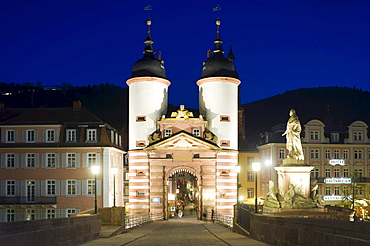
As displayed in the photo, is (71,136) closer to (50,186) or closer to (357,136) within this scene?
(50,186)

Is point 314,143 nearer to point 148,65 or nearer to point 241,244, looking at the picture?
point 148,65

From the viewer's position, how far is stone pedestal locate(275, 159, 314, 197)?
30.7 m

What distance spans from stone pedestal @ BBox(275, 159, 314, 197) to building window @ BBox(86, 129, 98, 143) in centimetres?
2803

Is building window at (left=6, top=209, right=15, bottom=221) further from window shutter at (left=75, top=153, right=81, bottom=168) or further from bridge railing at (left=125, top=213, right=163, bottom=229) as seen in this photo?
bridge railing at (left=125, top=213, right=163, bottom=229)

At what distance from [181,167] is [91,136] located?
9.45m

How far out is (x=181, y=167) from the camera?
177 ft

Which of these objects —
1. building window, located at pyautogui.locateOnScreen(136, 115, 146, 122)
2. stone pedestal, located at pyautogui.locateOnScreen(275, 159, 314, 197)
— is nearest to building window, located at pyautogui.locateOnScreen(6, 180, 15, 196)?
building window, located at pyautogui.locateOnScreen(136, 115, 146, 122)

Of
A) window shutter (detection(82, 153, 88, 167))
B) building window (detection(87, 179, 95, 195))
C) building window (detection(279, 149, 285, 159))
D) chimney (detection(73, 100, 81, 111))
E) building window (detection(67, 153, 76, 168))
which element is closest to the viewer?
building window (detection(87, 179, 95, 195))

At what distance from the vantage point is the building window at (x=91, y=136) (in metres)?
55.2

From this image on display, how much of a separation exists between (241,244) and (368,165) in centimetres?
5373

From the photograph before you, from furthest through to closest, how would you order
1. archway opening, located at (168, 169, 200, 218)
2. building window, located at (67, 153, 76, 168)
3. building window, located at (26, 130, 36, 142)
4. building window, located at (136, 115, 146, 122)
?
1. archway opening, located at (168, 169, 200, 218)
2. building window, located at (136, 115, 146, 122)
3. building window, located at (26, 130, 36, 142)
4. building window, located at (67, 153, 76, 168)

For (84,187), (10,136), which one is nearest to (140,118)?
(84,187)

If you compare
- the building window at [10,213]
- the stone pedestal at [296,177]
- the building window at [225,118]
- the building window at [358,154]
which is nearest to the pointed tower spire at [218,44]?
the building window at [225,118]

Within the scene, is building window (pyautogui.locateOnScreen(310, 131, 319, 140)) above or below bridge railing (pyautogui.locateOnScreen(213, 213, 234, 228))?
above
